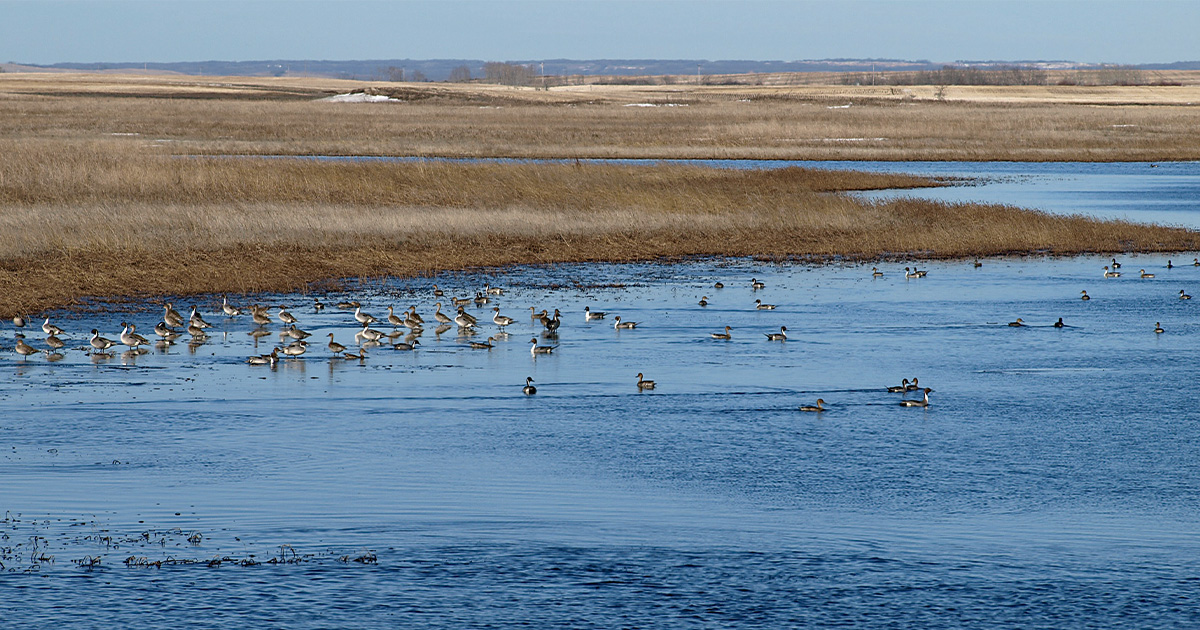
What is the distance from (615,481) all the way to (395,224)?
1998cm

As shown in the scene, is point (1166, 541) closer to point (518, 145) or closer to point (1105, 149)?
point (518, 145)

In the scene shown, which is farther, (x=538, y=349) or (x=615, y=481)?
(x=538, y=349)

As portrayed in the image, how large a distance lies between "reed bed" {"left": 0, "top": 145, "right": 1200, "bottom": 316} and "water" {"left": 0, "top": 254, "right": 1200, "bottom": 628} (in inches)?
189

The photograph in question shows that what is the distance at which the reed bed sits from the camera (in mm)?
25812

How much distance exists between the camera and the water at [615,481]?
30.5 ft

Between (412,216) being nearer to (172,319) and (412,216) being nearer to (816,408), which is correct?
(172,319)

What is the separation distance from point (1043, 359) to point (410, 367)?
8766 mm

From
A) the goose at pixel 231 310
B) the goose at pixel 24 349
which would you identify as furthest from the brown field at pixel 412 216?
the goose at pixel 24 349

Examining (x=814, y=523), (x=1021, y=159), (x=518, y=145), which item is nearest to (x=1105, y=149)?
(x=1021, y=159)

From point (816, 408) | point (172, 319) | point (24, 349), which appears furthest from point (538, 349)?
point (24, 349)

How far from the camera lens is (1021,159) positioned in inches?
2542

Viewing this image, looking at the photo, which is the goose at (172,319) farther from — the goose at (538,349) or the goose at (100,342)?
the goose at (538,349)

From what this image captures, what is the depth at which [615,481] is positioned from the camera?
1244cm

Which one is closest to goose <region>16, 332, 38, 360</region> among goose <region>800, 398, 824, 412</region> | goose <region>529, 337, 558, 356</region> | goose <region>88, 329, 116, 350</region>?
goose <region>88, 329, 116, 350</region>
